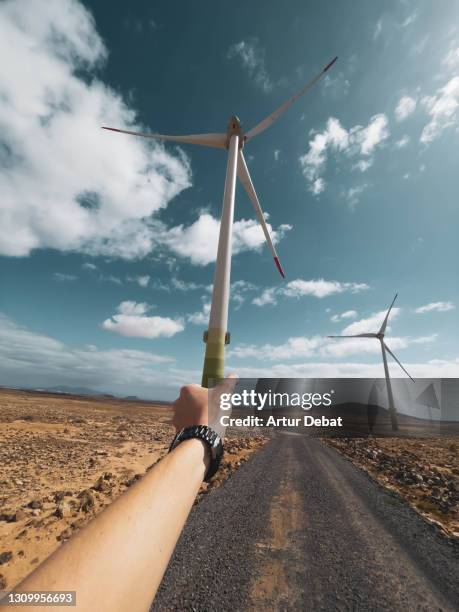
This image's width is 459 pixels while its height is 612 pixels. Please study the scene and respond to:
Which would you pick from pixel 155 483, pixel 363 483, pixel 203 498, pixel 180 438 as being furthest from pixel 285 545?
pixel 363 483

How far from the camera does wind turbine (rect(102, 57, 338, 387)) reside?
809 centimetres

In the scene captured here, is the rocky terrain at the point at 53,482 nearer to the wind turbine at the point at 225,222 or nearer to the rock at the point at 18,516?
the rock at the point at 18,516

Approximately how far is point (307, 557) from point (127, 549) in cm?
1065

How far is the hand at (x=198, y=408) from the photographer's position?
12.3 feet

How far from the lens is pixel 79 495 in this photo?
1354 centimetres

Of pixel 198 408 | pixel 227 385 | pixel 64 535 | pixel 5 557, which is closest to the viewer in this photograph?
pixel 198 408

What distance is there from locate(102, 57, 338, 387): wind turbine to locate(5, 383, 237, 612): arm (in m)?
4.94

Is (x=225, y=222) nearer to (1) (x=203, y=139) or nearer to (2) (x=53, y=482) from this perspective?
(1) (x=203, y=139)

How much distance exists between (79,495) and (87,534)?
15.8 m

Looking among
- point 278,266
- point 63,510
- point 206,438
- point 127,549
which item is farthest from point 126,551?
point 278,266

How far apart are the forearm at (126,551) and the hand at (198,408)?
101 cm

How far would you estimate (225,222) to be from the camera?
1359 cm

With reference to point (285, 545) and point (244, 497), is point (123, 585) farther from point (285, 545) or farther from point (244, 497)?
point (244, 497)

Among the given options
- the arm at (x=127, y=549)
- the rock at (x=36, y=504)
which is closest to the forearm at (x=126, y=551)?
the arm at (x=127, y=549)
